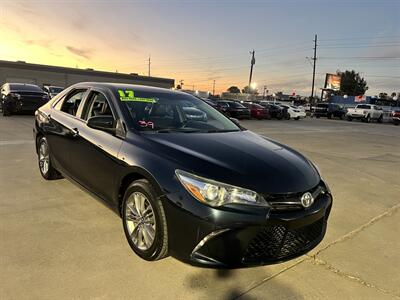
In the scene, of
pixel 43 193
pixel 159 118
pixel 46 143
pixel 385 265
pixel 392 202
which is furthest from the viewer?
pixel 392 202

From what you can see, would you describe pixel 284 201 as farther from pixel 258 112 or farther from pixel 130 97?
pixel 258 112

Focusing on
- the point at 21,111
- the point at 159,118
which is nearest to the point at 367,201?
the point at 159,118

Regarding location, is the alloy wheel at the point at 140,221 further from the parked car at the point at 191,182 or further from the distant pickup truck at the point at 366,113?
the distant pickup truck at the point at 366,113

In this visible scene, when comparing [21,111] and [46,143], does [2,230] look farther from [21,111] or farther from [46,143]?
[21,111]

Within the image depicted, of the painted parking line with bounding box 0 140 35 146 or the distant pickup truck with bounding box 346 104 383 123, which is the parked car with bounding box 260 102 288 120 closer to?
the distant pickup truck with bounding box 346 104 383 123

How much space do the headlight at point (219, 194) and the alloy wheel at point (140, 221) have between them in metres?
0.55

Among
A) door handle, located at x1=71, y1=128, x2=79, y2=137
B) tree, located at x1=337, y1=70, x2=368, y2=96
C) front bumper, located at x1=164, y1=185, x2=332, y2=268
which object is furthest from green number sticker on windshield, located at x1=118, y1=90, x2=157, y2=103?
tree, located at x1=337, y1=70, x2=368, y2=96

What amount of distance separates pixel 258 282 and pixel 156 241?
2.97ft

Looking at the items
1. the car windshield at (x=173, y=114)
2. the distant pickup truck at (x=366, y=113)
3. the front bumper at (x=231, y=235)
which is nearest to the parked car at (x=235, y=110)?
the distant pickup truck at (x=366, y=113)

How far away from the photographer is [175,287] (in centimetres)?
286

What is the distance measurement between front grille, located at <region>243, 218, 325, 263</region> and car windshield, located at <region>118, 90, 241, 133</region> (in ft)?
5.04

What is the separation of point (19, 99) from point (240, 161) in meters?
15.7

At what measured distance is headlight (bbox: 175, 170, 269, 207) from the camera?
271 centimetres

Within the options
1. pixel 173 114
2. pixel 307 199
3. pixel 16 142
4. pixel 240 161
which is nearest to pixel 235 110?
pixel 16 142
